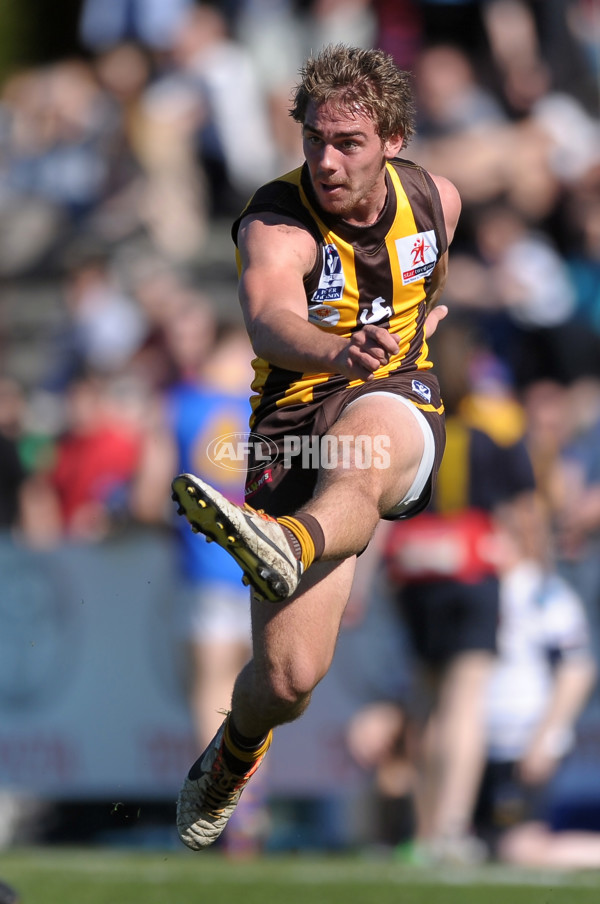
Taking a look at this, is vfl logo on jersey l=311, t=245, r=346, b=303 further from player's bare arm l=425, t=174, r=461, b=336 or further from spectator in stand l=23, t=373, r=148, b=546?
spectator in stand l=23, t=373, r=148, b=546

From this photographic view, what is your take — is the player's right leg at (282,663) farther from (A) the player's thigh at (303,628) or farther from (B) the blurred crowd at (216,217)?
(B) the blurred crowd at (216,217)

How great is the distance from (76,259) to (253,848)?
5297mm

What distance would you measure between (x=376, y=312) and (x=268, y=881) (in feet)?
10.5

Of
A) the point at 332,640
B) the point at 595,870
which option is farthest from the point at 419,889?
the point at 332,640

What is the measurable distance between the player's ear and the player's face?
4 centimetres

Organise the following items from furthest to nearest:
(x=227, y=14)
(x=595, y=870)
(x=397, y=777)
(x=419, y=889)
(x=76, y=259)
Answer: (x=227, y=14), (x=76, y=259), (x=397, y=777), (x=595, y=870), (x=419, y=889)

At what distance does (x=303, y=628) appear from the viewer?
16.2ft

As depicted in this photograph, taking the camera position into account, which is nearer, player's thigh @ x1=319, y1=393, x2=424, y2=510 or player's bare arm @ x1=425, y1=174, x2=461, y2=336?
player's thigh @ x1=319, y1=393, x2=424, y2=510

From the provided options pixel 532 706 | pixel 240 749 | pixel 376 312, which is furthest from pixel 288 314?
pixel 532 706

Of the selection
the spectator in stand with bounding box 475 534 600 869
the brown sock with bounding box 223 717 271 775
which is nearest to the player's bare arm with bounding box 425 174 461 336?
the brown sock with bounding box 223 717 271 775

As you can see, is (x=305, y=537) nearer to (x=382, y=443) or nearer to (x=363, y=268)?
(x=382, y=443)

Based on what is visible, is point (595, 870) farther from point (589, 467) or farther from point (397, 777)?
point (589, 467)

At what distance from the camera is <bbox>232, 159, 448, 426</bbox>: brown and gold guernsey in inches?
195

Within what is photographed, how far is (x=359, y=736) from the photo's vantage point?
808 centimetres
